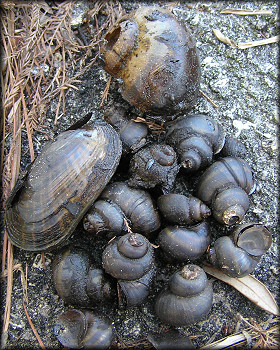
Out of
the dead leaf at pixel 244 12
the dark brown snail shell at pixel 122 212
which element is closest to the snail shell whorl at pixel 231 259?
the dark brown snail shell at pixel 122 212

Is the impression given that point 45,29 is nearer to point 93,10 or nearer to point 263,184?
point 93,10

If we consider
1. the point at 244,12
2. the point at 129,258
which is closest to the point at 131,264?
the point at 129,258

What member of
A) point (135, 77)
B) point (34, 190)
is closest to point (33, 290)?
point (34, 190)

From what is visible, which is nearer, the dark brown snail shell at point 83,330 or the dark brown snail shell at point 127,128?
the dark brown snail shell at point 83,330

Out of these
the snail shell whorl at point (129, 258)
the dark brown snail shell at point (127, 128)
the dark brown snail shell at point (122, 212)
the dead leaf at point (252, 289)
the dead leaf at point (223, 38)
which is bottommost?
the dead leaf at point (252, 289)

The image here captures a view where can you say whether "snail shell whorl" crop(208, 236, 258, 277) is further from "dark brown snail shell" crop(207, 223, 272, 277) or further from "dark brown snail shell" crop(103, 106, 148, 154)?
"dark brown snail shell" crop(103, 106, 148, 154)

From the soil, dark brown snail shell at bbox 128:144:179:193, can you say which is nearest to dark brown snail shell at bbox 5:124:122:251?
dark brown snail shell at bbox 128:144:179:193

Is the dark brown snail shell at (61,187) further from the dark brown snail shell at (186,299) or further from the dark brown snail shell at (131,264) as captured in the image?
the dark brown snail shell at (186,299)
